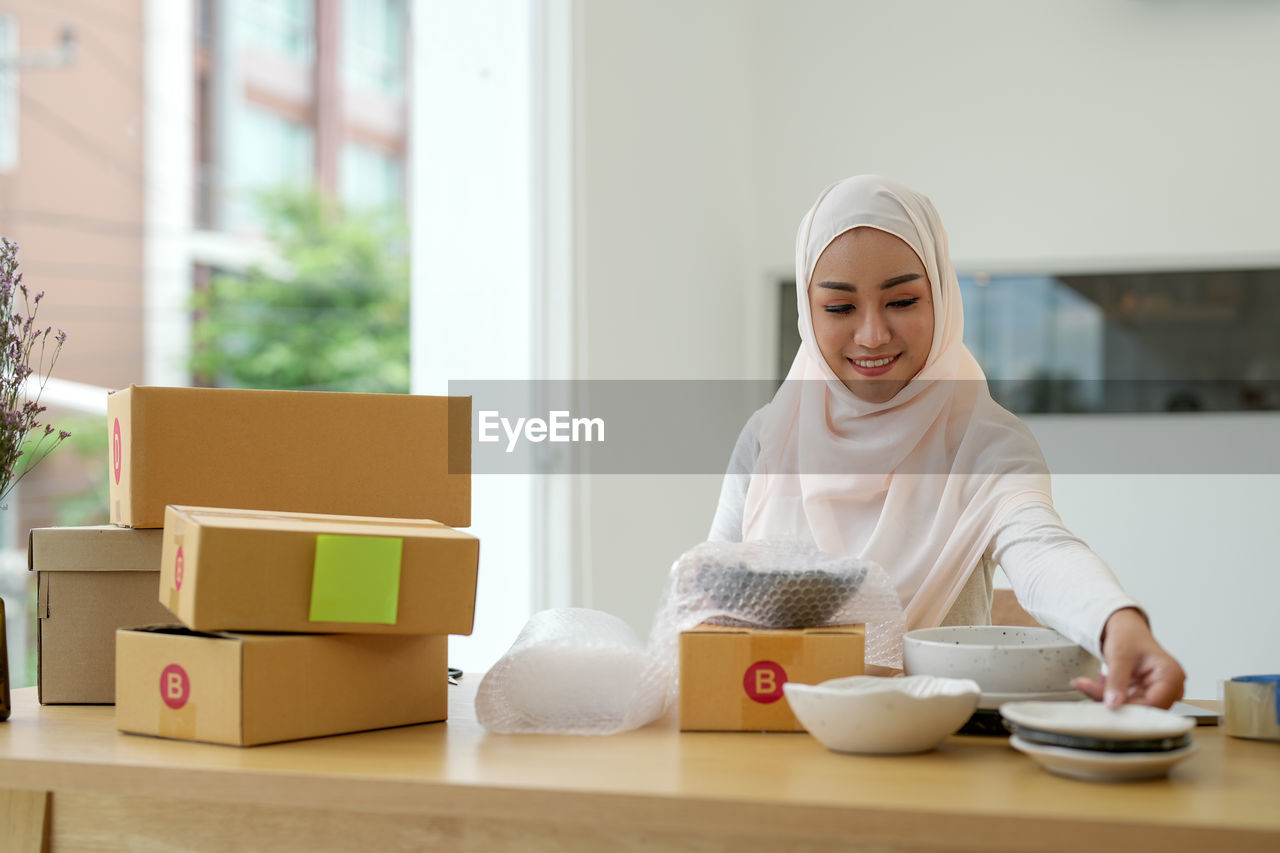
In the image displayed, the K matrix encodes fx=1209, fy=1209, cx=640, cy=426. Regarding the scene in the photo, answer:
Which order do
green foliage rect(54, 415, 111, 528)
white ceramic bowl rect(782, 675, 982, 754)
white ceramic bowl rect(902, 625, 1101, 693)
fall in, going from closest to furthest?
white ceramic bowl rect(782, 675, 982, 754)
white ceramic bowl rect(902, 625, 1101, 693)
green foliage rect(54, 415, 111, 528)

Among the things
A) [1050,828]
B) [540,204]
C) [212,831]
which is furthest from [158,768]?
[540,204]

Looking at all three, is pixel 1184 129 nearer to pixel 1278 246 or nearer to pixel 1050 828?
pixel 1278 246

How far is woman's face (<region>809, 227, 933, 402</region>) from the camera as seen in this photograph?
5.13ft

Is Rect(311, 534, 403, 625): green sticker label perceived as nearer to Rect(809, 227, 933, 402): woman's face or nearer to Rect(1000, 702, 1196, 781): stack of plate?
Rect(1000, 702, 1196, 781): stack of plate

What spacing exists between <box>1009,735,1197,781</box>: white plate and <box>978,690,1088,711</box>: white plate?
14 cm

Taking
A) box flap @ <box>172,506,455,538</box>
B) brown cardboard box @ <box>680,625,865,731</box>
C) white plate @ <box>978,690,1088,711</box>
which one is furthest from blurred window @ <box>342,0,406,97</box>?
white plate @ <box>978,690,1088,711</box>

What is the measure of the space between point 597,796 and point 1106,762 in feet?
1.22

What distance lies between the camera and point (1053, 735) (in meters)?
0.91

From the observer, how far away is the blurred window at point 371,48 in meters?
16.9

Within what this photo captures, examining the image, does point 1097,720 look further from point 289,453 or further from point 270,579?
point 289,453

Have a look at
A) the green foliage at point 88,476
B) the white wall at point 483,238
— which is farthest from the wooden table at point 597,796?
the green foliage at point 88,476

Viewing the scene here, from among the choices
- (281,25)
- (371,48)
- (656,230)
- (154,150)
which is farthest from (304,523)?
(371,48)

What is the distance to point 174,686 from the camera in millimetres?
1101

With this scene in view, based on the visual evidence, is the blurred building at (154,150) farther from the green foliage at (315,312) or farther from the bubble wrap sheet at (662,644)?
the bubble wrap sheet at (662,644)
